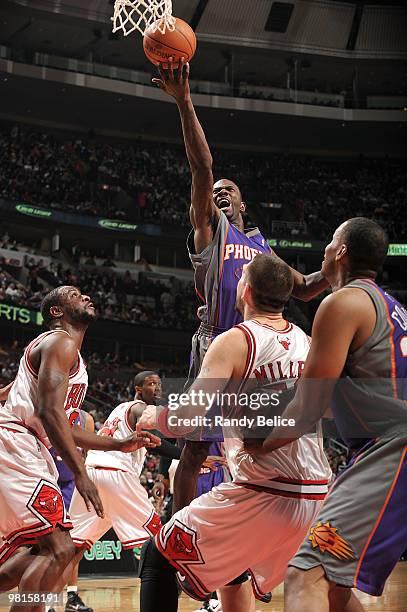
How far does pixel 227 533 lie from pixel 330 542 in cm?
63

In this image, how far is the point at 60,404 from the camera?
162 inches

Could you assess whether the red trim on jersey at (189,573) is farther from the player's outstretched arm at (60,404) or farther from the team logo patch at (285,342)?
the team logo patch at (285,342)

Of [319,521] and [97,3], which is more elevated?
[97,3]

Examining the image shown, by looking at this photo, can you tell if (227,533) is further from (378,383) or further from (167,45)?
(167,45)

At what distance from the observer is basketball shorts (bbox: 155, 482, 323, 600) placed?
126 inches

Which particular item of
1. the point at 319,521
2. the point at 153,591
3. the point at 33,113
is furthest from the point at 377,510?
the point at 33,113

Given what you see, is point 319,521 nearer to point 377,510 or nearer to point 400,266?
point 377,510

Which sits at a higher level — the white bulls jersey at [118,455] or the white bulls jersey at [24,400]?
the white bulls jersey at [24,400]

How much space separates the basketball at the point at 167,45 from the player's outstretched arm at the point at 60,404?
5.63 feet

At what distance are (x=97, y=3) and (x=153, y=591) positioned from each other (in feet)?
72.9

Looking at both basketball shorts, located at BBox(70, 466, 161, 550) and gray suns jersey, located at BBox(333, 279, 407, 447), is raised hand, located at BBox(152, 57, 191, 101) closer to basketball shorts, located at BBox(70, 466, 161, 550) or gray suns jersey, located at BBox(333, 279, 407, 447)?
gray suns jersey, located at BBox(333, 279, 407, 447)

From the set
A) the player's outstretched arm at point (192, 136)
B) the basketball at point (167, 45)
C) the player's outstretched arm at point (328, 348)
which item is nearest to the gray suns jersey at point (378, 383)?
the player's outstretched arm at point (328, 348)

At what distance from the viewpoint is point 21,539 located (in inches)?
162

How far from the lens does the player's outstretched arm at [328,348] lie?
2793 mm
